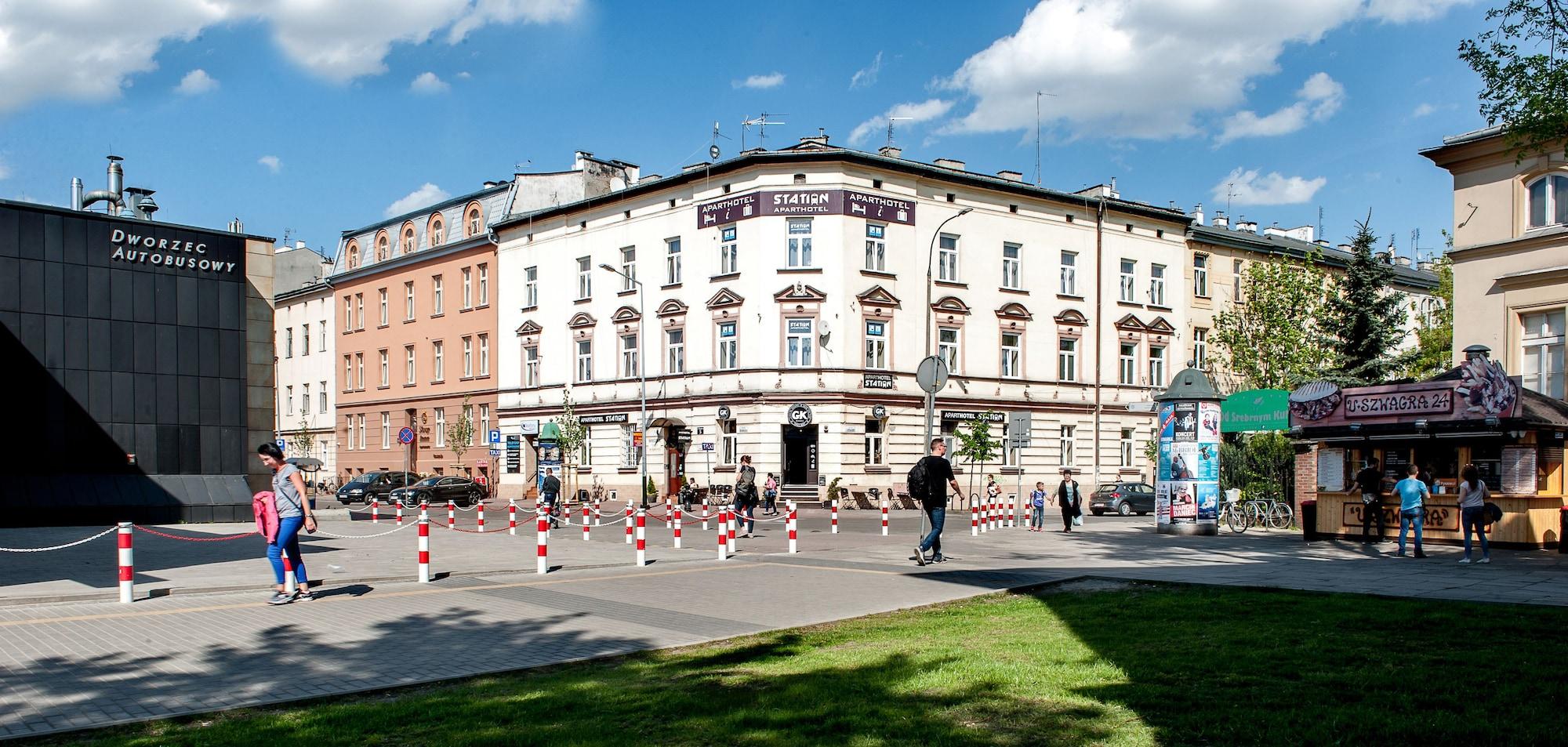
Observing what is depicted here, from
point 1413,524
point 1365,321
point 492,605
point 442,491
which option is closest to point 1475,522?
point 1413,524

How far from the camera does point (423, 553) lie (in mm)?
15969

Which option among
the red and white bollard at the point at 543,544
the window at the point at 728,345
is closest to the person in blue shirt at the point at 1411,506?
the red and white bollard at the point at 543,544

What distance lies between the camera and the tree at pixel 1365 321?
41.3 metres

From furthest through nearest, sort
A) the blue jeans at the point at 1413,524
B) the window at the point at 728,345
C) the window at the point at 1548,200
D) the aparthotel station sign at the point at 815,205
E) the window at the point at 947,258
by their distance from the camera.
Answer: the window at the point at 947,258 → the window at the point at 728,345 → the aparthotel station sign at the point at 815,205 → the window at the point at 1548,200 → the blue jeans at the point at 1413,524

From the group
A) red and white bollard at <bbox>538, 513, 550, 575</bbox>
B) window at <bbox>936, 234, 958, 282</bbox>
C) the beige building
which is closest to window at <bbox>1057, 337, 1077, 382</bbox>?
window at <bbox>936, 234, 958, 282</bbox>

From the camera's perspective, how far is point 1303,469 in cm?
2698

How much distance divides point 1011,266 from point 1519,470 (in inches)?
1181

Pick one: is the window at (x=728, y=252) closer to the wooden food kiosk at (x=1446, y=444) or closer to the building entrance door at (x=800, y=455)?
the building entrance door at (x=800, y=455)

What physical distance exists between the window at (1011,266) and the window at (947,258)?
8.46 feet

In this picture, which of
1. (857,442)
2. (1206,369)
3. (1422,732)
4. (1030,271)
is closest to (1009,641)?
(1422,732)

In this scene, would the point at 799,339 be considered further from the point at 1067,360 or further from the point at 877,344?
the point at 1067,360

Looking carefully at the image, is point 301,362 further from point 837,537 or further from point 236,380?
point 837,537

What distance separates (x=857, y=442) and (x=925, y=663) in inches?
1451

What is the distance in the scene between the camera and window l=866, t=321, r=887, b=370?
1832 inches
